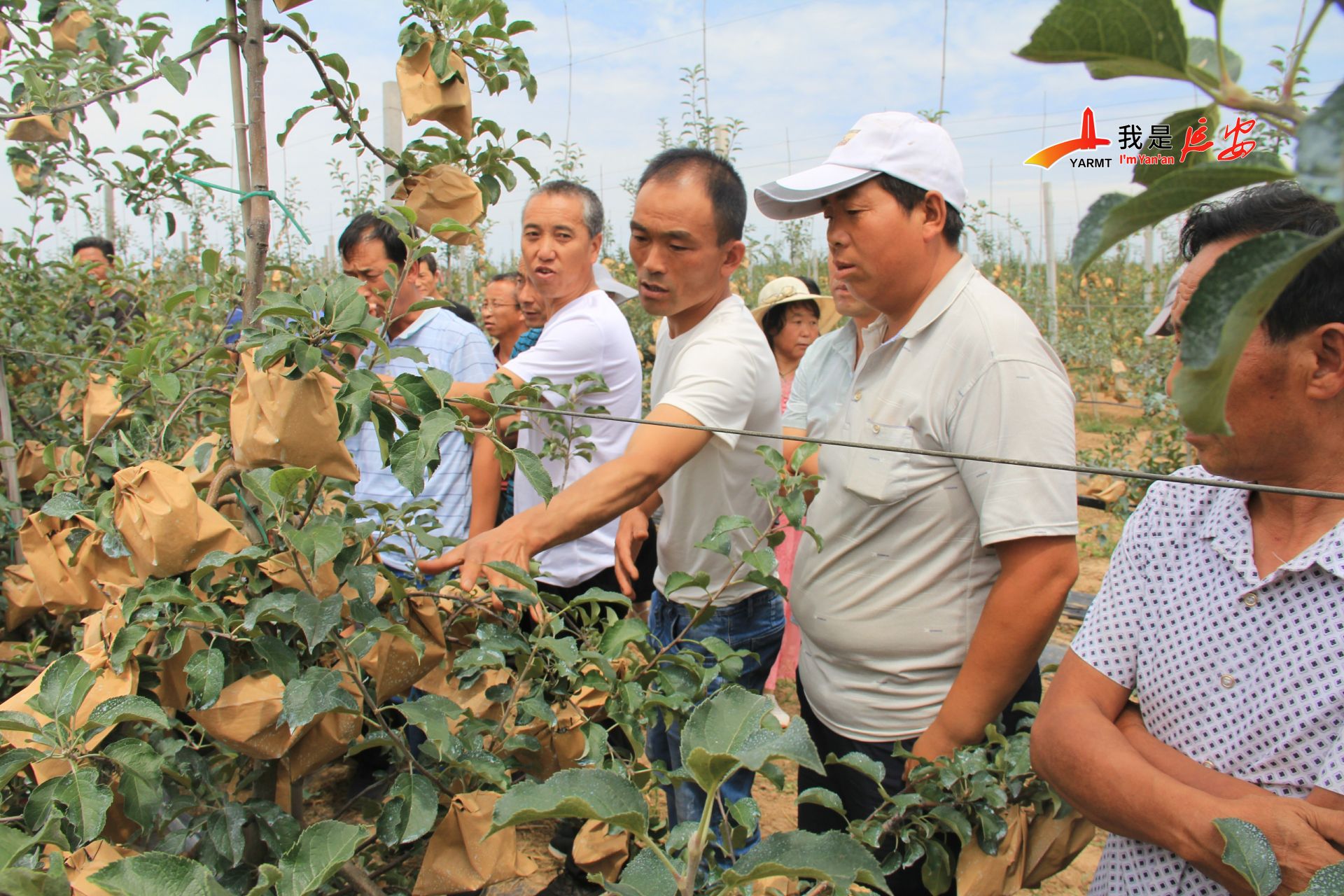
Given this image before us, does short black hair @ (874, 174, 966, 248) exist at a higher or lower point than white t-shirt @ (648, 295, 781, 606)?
higher

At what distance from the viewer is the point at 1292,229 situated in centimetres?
92

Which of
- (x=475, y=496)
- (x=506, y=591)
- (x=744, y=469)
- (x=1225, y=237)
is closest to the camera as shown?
(x=1225, y=237)

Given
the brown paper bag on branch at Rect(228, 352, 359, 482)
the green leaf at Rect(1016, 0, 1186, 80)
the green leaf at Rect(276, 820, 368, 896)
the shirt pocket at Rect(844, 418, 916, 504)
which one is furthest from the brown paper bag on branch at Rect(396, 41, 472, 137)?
the green leaf at Rect(1016, 0, 1186, 80)

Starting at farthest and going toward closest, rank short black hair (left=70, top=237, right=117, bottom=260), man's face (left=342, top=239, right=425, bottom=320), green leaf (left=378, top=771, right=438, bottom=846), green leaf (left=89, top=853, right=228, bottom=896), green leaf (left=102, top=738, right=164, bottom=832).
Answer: short black hair (left=70, top=237, right=117, bottom=260) → man's face (left=342, top=239, right=425, bottom=320) → green leaf (left=378, top=771, right=438, bottom=846) → green leaf (left=102, top=738, right=164, bottom=832) → green leaf (left=89, top=853, right=228, bottom=896)

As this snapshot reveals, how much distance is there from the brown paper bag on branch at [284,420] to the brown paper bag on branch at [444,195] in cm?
54

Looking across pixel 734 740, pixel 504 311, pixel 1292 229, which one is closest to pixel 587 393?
pixel 1292 229

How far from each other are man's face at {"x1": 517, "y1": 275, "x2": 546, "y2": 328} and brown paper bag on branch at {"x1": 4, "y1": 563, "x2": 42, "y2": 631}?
5.92 ft

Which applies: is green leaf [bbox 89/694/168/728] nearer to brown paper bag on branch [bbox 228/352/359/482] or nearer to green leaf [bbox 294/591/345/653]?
green leaf [bbox 294/591/345/653]

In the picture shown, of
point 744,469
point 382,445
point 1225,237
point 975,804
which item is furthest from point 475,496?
point 1225,237

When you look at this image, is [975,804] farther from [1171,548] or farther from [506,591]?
[506,591]

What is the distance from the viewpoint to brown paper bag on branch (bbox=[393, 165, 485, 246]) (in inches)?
62.8

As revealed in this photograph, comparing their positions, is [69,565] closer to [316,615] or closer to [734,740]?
[316,615]

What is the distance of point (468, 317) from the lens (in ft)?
13.1

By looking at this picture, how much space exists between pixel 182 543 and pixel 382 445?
0.89 feet
